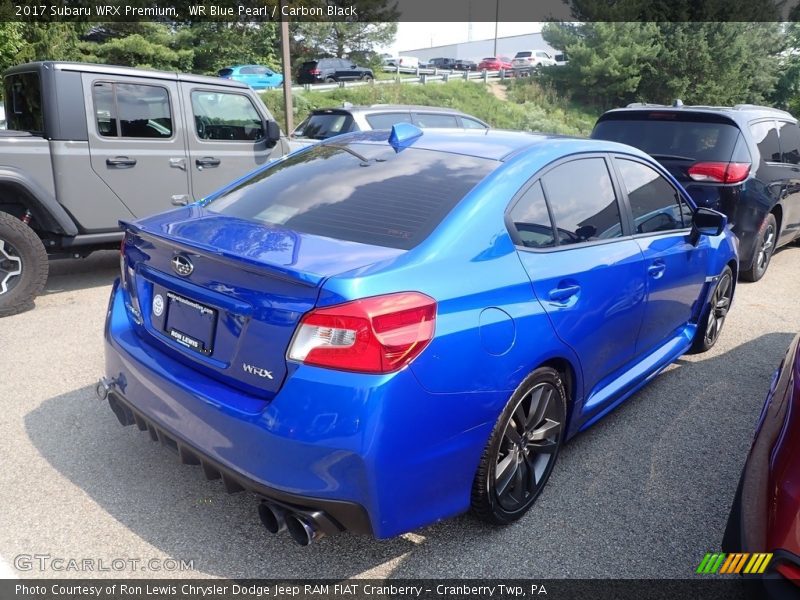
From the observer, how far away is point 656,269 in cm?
352

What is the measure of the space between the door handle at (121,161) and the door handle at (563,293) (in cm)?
466

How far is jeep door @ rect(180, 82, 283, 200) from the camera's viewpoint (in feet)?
21.0

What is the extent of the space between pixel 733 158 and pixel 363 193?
193 inches

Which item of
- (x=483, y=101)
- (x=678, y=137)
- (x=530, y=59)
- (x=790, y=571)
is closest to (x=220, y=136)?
(x=678, y=137)

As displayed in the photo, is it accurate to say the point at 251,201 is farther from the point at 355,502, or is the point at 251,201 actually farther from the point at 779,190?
the point at 779,190

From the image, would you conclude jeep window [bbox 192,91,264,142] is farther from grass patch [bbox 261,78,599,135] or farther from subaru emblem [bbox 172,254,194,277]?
grass patch [bbox 261,78,599,135]

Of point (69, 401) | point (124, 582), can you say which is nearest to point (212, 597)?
point (124, 582)

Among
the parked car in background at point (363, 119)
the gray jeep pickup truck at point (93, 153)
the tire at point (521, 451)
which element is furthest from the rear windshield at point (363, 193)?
the parked car in background at point (363, 119)

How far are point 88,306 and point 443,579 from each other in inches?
177

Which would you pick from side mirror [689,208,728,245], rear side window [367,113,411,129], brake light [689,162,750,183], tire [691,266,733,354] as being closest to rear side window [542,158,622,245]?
side mirror [689,208,728,245]

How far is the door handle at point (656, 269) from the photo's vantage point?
3448 mm

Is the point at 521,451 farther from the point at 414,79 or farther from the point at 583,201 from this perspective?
the point at 414,79

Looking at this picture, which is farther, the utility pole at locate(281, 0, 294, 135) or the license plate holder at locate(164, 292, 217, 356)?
the utility pole at locate(281, 0, 294, 135)

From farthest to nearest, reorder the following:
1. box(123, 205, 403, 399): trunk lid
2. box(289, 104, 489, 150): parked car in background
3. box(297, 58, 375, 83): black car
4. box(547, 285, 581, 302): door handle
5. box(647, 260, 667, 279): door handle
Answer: box(297, 58, 375, 83): black car → box(289, 104, 489, 150): parked car in background → box(647, 260, 667, 279): door handle → box(547, 285, 581, 302): door handle → box(123, 205, 403, 399): trunk lid
